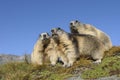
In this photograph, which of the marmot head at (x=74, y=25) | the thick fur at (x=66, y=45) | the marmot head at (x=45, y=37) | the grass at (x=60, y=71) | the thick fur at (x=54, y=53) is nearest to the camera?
the grass at (x=60, y=71)

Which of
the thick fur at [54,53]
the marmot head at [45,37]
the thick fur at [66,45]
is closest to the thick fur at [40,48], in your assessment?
the marmot head at [45,37]

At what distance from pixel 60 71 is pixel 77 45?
2804 millimetres

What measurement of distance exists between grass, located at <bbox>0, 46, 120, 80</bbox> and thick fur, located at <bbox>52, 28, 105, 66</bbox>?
25.7 inches

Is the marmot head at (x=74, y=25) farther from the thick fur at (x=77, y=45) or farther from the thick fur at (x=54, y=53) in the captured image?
the thick fur at (x=54, y=53)

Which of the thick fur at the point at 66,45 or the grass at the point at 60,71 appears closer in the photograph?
the grass at the point at 60,71

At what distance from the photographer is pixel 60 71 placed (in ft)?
52.0

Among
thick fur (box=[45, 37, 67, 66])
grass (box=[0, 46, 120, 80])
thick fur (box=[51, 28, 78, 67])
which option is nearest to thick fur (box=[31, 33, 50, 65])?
thick fur (box=[45, 37, 67, 66])

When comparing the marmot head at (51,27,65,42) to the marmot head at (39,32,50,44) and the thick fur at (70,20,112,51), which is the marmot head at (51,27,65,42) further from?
the thick fur at (70,20,112,51)

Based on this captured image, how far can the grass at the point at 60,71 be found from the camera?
14.4m

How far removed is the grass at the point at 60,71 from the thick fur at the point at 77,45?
652mm

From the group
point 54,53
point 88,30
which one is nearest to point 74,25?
point 88,30

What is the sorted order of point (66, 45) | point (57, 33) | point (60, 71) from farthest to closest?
point (57, 33) → point (66, 45) → point (60, 71)

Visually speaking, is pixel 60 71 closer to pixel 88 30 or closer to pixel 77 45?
pixel 77 45

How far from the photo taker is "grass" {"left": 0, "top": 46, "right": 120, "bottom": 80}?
1445 cm
